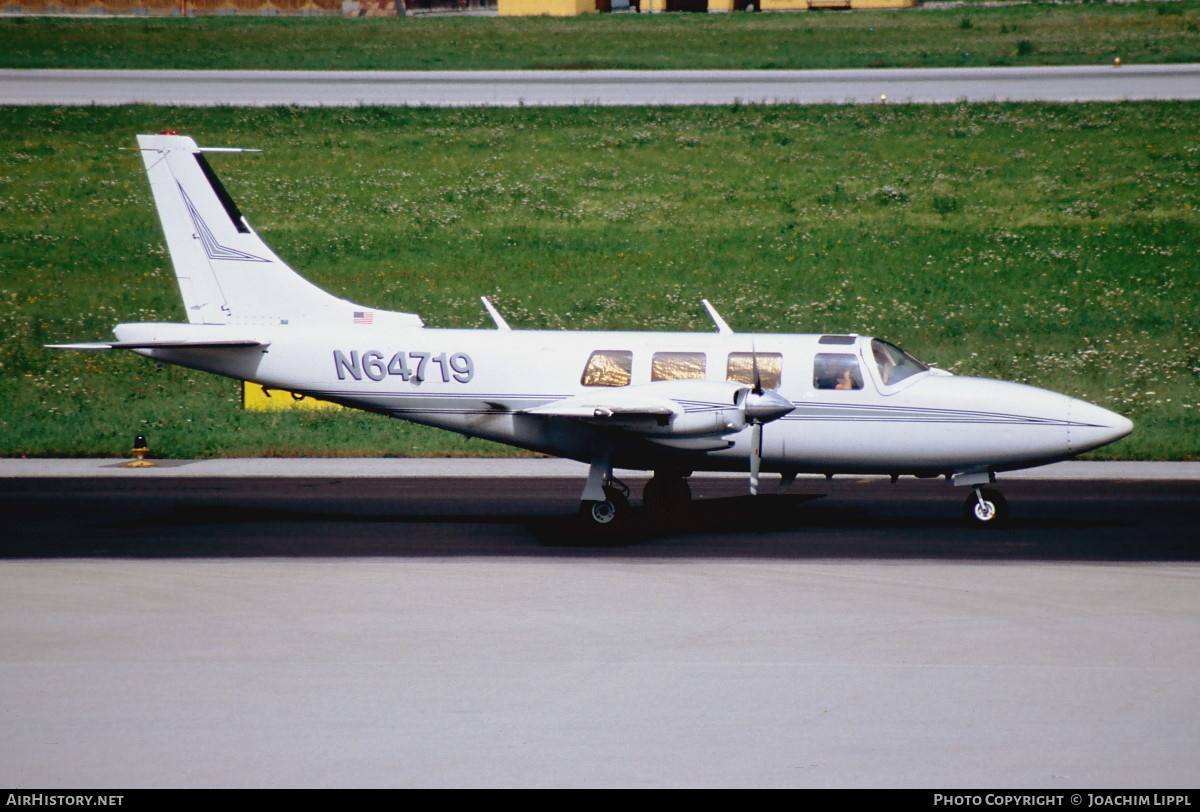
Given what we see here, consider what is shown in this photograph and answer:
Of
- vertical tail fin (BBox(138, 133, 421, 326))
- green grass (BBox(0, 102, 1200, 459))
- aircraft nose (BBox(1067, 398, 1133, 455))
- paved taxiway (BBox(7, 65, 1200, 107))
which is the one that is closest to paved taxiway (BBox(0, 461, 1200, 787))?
aircraft nose (BBox(1067, 398, 1133, 455))

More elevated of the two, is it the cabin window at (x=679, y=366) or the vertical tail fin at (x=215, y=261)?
the vertical tail fin at (x=215, y=261)

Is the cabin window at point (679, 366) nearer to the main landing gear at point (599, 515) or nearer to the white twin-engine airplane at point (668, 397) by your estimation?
the white twin-engine airplane at point (668, 397)

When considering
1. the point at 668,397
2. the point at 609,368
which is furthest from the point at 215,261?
the point at 668,397

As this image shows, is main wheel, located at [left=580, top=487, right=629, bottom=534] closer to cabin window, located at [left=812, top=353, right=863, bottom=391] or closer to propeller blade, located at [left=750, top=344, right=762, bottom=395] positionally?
propeller blade, located at [left=750, top=344, right=762, bottom=395]

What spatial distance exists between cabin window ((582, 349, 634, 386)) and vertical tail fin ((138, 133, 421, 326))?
2851 mm

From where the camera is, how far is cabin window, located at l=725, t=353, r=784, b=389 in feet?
58.8

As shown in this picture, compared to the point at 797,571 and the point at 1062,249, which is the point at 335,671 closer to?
the point at 797,571

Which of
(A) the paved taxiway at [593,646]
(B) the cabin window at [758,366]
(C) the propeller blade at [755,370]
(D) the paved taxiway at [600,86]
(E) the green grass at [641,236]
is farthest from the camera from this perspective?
(D) the paved taxiway at [600,86]

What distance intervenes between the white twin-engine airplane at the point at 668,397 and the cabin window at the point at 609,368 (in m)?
0.02

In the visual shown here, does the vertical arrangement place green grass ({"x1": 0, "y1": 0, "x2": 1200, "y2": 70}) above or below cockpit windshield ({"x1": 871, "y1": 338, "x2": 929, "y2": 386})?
above

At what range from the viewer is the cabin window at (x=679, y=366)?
18047mm

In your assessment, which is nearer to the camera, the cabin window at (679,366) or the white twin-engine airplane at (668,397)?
the white twin-engine airplane at (668,397)

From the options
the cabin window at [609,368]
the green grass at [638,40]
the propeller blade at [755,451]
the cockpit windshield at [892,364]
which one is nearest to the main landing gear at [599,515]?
the cabin window at [609,368]

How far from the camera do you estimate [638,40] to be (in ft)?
219
